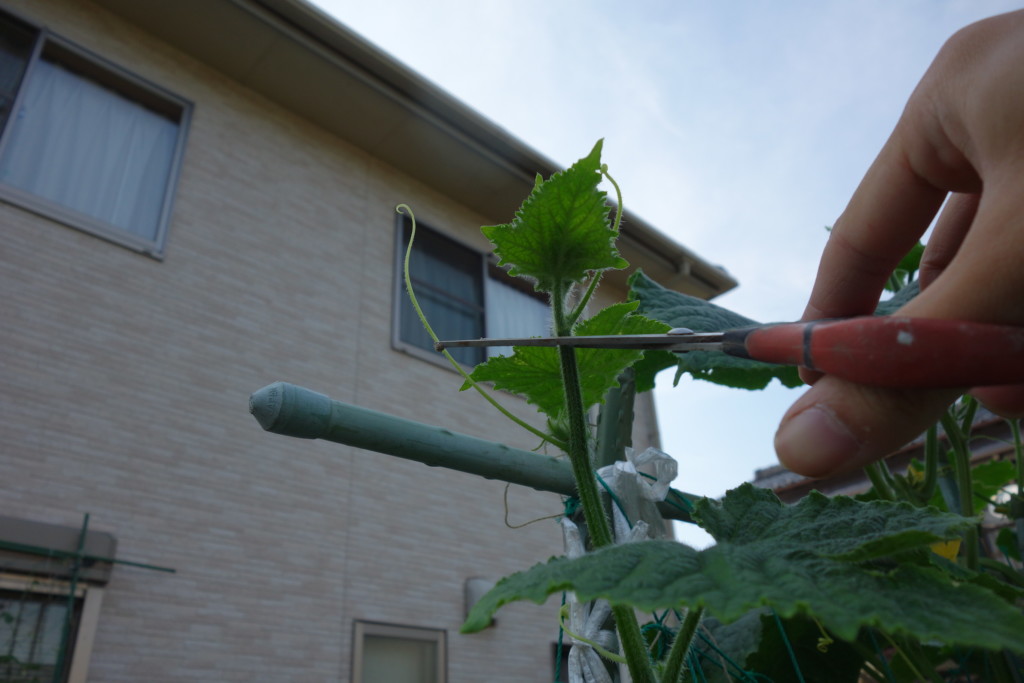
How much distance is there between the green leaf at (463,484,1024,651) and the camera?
498 mm

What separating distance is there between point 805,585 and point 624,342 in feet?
1.07

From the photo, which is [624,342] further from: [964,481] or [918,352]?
→ [964,481]

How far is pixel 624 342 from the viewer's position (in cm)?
80

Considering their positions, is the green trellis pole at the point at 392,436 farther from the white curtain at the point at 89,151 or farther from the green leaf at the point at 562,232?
the white curtain at the point at 89,151

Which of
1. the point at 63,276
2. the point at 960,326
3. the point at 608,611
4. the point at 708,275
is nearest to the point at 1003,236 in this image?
the point at 960,326

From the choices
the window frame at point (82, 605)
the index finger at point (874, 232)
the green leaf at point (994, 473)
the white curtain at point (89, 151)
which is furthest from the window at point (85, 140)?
the index finger at point (874, 232)

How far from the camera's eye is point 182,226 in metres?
5.29

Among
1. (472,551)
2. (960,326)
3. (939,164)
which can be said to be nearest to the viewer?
(960,326)

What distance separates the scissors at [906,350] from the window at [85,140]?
5.08 metres

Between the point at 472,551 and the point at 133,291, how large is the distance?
3159 millimetres

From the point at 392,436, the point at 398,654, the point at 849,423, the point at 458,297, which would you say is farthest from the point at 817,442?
the point at 458,297

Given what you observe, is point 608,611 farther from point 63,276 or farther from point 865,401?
point 63,276

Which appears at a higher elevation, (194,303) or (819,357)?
(194,303)

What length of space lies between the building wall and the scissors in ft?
14.1
